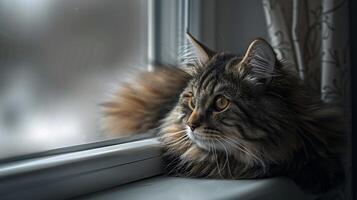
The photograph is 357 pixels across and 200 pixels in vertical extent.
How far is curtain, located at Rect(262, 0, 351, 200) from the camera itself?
128 centimetres

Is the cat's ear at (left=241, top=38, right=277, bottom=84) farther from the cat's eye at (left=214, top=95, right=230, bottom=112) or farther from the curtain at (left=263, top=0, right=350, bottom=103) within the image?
the curtain at (left=263, top=0, right=350, bottom=103)

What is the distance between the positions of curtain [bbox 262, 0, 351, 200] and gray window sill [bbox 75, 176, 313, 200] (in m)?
0.26

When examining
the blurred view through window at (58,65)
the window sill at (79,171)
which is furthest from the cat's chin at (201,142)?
the blurred view through window at (58,65)

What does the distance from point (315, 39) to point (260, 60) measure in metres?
0.39

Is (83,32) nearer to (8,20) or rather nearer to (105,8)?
(105,8)

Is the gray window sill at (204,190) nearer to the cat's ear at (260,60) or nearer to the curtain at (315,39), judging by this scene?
the cat's ear at (260,60)

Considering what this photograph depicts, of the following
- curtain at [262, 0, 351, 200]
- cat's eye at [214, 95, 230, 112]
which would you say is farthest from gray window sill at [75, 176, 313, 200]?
curtain at [262, 0, 351, 200]

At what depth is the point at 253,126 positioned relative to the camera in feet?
3.47

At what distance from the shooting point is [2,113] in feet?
3.32

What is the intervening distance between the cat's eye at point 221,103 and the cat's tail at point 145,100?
8.7 inches

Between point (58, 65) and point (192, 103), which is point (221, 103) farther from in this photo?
point (58, 65)

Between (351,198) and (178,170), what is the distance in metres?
0.48

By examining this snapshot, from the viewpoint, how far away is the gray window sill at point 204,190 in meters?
0.98

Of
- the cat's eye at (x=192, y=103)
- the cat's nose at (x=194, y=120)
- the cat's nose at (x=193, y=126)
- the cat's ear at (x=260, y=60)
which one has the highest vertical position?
the cat's ear at (x=260, y=60)
